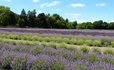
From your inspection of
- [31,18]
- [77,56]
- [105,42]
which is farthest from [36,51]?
[31,18]

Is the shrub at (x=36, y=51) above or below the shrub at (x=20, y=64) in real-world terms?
below

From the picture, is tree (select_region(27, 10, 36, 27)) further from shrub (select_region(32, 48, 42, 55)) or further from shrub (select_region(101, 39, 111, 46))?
shrub (select_region(32, 48, 42, 55))

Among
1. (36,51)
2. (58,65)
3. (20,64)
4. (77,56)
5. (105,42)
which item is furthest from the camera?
(105,42)

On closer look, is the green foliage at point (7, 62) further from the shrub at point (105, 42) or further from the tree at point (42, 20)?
the tree at point (42, 20)

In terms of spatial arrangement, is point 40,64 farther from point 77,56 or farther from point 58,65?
point 77,56

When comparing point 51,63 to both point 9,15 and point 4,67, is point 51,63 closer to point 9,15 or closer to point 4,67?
point 4,67

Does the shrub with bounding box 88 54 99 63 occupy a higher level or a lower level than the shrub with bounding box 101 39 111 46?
higher

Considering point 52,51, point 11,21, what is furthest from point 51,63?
point 11,21

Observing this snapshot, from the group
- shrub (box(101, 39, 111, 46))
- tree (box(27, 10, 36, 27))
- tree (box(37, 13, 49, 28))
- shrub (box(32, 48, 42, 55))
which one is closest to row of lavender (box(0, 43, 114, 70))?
shrub (box(32, 48, 42, 55))

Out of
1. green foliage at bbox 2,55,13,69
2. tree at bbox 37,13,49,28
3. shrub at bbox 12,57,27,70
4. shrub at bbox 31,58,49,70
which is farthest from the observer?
tree at bbox 37,13,49,28

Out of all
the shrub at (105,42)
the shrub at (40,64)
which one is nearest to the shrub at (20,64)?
the shrub at (40,64)

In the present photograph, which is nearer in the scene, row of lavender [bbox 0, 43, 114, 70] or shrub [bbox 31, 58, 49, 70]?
row of lavender [bbox 0, 43, 114, 70]

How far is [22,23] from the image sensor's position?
63.8m

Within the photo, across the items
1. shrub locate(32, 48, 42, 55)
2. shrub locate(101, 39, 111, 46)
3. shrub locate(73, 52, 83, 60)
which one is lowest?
shrub locate(101, 39, 111, 46)
